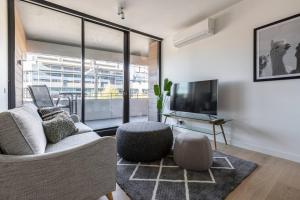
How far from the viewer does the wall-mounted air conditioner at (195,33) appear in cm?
304

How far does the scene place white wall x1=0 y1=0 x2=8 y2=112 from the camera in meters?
2.14

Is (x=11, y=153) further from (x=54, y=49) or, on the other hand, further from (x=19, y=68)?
(x=54, y=49)

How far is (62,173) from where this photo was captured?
1.06m

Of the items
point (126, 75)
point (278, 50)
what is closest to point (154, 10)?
point (126, 75)

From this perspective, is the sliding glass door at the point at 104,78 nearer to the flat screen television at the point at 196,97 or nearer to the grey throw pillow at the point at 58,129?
the flat screen television at the point at 196,97

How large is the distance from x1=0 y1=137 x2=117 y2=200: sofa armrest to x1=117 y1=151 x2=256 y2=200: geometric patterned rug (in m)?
0.39

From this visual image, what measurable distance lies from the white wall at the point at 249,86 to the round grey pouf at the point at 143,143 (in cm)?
144

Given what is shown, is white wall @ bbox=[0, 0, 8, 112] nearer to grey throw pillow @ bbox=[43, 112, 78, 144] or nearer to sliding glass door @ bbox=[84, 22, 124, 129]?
grey throw pillow @ bbox=[43, 112, 78, 144]

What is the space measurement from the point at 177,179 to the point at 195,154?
343mm

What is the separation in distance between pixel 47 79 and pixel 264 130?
4.02 m

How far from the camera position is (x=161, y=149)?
2111 millimetres

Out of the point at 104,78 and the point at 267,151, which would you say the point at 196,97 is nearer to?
the point at 267,151

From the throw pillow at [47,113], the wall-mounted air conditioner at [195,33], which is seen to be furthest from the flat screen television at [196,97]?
the throw pillow at [47,113]

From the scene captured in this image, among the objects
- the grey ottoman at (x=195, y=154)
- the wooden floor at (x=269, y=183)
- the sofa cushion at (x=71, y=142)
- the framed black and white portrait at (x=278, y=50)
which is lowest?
the wooden floor at (x=269, y=183)
